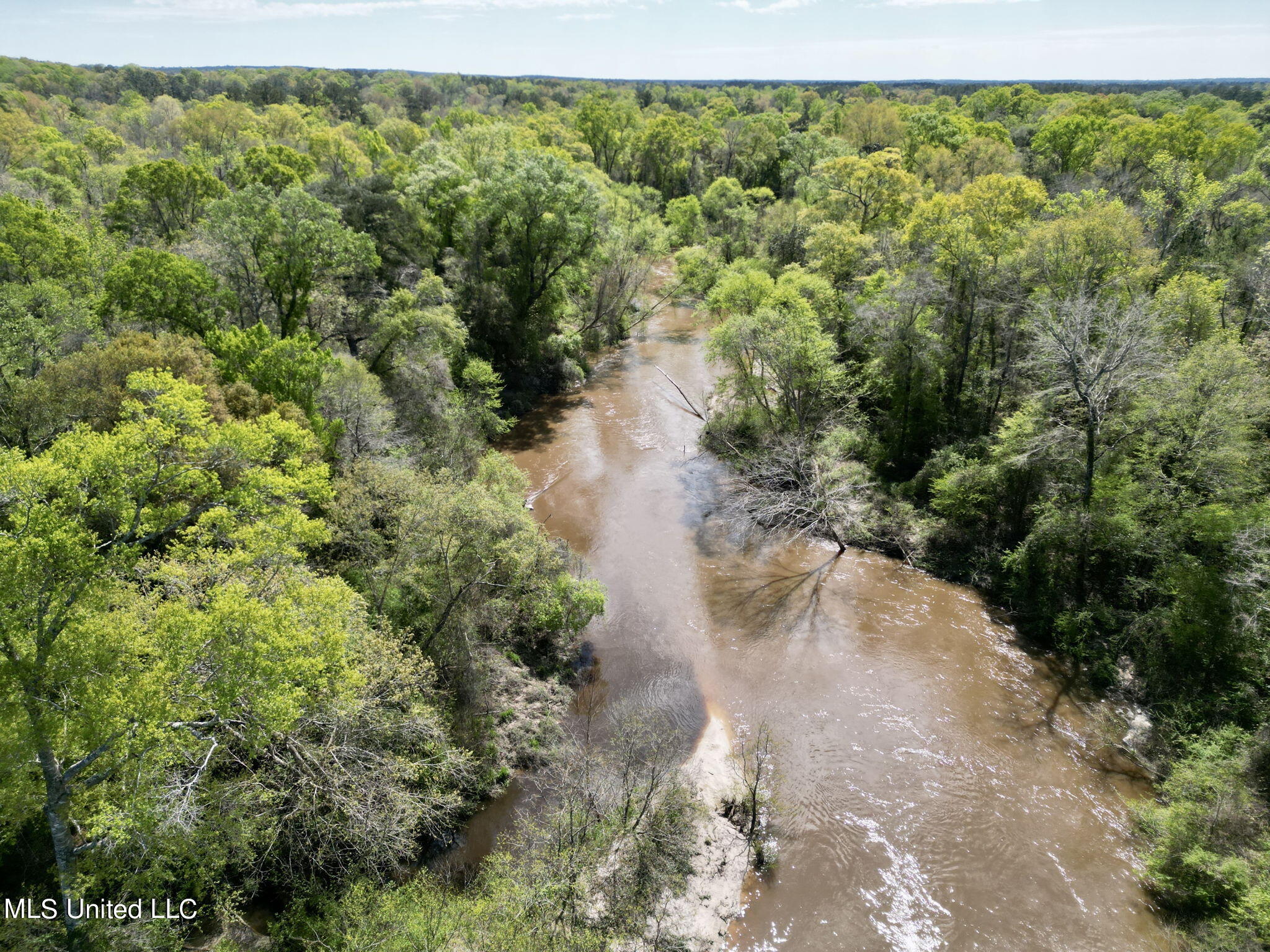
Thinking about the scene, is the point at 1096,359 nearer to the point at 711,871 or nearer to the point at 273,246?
the point at 711,871

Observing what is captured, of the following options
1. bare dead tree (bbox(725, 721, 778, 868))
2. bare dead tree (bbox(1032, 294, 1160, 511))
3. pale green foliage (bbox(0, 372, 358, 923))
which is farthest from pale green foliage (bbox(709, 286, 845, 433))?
pale green foliage (bbox(0, 372, 358, 923))

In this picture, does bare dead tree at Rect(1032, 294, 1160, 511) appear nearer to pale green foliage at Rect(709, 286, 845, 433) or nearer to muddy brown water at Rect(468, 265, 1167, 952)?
muddy brown water at Rect(468, 265, 1167, 952)

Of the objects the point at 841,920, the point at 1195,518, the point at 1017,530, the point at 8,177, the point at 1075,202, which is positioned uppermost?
the point at 8,177

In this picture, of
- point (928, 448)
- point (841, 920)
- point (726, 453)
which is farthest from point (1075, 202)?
point (841, 920)

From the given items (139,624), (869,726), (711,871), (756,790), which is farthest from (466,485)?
(869,726)

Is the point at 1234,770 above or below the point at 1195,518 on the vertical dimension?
below

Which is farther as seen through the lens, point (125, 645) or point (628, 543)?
point (628, 543)

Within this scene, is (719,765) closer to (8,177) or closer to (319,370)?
(319,370)
